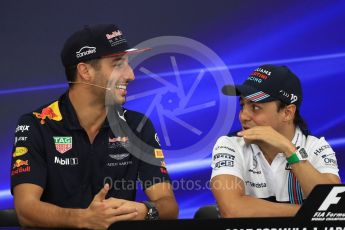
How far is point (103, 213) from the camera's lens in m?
2.14

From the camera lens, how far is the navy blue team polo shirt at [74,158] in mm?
2588

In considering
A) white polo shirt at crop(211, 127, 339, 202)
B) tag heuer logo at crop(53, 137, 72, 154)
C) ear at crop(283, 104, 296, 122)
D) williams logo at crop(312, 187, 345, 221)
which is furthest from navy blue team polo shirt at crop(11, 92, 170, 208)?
williams logo at crop(312, 187, 345, 221)

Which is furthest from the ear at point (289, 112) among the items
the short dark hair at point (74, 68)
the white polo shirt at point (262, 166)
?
the short dark hair at point (74, 68)

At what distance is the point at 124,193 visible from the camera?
106 inches

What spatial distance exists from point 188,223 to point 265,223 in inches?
7.7

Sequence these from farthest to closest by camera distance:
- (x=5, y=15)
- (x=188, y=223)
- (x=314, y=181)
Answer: (x=5, y=15) < (x=314, y=181) < (x=188, y=223)

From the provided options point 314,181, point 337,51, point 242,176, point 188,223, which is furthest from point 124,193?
point 337,51

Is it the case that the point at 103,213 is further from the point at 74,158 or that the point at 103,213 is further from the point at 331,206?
the point at 331,206

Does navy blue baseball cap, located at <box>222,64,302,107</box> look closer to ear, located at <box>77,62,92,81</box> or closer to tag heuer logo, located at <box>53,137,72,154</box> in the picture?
ear, located at <box>77,62,92,81</box>

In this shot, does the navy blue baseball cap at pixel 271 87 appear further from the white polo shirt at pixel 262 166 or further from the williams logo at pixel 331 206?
the williams logo at pixel 331 206

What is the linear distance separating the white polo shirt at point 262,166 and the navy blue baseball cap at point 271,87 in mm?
191

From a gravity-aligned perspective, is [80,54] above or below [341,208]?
above

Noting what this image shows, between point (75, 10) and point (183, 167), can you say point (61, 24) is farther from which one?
point (183, 167)

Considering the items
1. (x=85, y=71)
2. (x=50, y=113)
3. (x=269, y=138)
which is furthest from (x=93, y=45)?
(x=269, y=138)
